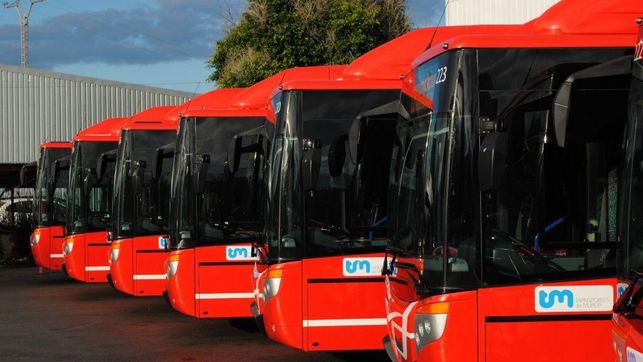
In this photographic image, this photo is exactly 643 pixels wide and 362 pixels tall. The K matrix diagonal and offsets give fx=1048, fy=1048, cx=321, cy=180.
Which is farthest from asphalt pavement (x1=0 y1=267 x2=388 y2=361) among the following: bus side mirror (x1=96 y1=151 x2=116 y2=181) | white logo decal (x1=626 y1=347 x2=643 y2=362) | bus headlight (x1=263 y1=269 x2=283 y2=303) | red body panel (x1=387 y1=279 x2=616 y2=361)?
white logo decal (x1=626 y1=347 x2=643 y2=362)

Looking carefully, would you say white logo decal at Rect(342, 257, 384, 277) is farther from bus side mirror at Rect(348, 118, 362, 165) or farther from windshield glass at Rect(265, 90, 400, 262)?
bus side mirror at Rect(348, 118, 362, 165)

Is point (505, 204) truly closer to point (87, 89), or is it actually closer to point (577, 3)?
point (577, 3)

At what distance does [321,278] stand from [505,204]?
10.8 ft

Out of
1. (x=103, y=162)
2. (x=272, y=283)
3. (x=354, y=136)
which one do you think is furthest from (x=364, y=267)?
(x=103, y=162)

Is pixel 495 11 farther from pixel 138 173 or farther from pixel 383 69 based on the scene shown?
pixel 383 69

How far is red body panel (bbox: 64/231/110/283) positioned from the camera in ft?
61.1

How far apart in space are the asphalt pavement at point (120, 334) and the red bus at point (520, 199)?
4.37 metres

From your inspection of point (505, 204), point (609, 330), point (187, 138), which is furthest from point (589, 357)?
point (187, 138)

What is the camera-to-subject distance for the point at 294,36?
26000mm

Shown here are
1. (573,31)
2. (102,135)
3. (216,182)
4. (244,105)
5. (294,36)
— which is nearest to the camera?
(573,31)

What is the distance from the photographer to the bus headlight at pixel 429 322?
6582 mm

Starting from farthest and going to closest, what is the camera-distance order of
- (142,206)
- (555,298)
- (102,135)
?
(102,135) < (142,206) < (555,298)

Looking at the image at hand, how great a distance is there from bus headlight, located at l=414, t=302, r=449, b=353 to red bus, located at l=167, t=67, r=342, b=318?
562cm

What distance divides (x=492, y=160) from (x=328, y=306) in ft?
11.4
